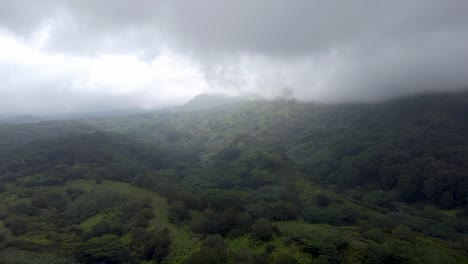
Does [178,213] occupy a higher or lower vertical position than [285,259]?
lower

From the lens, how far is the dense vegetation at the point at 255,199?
40.2 meters

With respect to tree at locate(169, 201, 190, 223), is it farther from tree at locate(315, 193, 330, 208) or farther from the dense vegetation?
tree at locate(315, 193, 330, 208)

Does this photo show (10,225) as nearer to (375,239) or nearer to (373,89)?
(375,239)

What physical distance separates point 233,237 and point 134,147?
304 ft

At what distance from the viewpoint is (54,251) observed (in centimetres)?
3853

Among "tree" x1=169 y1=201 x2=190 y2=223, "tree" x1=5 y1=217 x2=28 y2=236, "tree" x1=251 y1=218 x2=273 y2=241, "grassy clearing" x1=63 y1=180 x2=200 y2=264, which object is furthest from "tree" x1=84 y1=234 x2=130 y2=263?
"tree" x1=251 y1=218 x2=273 y2=241

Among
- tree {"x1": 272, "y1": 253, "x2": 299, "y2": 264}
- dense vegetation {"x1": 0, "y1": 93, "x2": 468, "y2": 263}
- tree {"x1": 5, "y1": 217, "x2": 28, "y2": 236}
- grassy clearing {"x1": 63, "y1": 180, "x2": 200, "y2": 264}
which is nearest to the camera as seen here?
tree {"x1": 272, "y1": 253, "x2": 299, "y2": 264}

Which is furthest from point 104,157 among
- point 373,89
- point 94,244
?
point 373,89

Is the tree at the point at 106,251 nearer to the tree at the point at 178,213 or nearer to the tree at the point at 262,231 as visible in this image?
the tree at the point at 178,213

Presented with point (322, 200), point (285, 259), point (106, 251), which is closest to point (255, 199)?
point (322, 200)

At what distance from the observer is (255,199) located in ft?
198

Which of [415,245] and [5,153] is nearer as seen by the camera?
[415,245]

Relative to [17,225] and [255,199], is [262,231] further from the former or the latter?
[17,225]

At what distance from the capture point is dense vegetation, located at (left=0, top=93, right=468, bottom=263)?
40156mm
